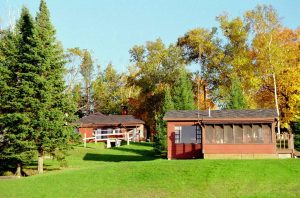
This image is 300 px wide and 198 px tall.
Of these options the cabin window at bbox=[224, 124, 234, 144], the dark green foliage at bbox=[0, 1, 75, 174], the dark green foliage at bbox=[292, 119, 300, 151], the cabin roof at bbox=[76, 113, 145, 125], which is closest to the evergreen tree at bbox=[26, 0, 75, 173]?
the dark green foliage at bbox=[0, 1, 75, 174]

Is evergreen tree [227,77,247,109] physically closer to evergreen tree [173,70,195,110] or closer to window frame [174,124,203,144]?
evergreen tree [173,70,195,110]

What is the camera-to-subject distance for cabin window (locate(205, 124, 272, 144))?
33.6 metres

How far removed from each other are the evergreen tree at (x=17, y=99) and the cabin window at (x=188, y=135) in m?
12.0

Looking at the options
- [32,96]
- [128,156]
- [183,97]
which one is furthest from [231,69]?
[32,96]

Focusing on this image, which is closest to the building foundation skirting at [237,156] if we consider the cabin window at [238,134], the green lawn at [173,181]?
the cabin window at [238,134]

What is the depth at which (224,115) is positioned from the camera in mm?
34906

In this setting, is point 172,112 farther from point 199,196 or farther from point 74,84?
point 74,84

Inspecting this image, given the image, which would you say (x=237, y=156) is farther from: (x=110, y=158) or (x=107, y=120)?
(x=107, y=120)

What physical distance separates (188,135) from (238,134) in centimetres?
460

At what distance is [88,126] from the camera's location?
64.9 metres

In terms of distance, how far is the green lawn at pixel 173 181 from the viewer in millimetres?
22797

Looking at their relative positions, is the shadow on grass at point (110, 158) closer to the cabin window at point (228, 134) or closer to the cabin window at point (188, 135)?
the cabin window at point (188, 135)

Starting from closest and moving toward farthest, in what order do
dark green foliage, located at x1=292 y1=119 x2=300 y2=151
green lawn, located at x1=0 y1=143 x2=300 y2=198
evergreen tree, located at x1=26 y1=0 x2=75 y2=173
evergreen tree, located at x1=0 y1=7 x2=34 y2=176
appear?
green lawn, located at x1=0 y1=143 x2=300 y2=198
evergreen tree, located at x1=0 y1=7 x2=34 y2=176
evergreen tree, located at x1=26 y1=0 x2=75 y2=173
dark green foliage, located at x1=292 y1=119 x2=300 y2=151

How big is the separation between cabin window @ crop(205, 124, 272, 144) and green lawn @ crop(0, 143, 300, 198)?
5.70 meters
